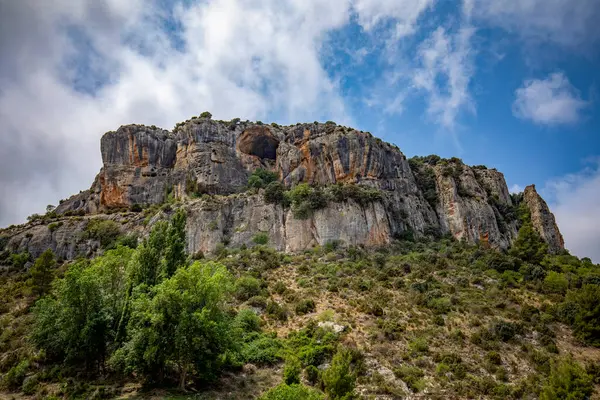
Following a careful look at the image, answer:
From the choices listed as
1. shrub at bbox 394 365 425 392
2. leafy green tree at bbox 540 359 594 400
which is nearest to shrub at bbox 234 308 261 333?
shrub at bbox 394 365 425 392

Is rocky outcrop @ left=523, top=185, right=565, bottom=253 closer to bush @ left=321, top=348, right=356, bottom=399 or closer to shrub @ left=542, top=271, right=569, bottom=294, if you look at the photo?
shrub @ left=542, top=271, right=569, bottom=294

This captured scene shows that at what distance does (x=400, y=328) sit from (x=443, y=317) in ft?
15.8

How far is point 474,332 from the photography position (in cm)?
2952

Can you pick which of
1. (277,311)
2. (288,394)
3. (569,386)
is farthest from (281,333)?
(569,386)

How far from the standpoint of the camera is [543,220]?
69688 millimetres

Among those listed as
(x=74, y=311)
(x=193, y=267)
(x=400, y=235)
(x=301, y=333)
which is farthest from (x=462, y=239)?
(x=74, y=311)

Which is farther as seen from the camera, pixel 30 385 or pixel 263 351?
pixel 263 351

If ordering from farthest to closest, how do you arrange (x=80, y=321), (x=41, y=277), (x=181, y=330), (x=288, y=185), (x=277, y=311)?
(x=288, y=185) → (x=41, y=277) → (x=277, y=311) → (x=80, y=321) → (x=181, y=330)

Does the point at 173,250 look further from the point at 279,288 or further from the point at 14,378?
the point at 279,288

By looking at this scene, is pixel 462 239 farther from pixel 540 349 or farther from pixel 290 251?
pixel 540 349

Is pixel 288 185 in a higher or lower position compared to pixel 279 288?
higher

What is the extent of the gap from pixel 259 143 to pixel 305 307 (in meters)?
47.7

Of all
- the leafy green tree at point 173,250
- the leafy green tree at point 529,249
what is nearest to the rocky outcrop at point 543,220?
the leafy green tree at point 529,249

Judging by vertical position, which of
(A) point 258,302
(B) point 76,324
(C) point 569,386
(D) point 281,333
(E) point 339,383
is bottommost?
(C) point 569,386
